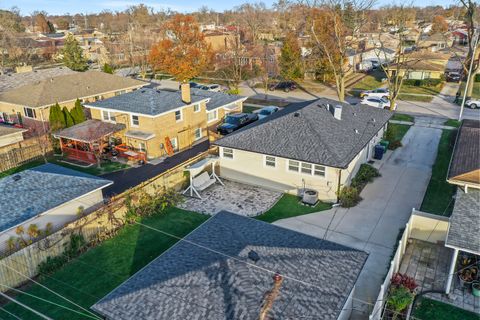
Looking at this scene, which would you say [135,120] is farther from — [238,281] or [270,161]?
[238,281]

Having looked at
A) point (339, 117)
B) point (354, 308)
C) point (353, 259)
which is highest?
point (339, 117)

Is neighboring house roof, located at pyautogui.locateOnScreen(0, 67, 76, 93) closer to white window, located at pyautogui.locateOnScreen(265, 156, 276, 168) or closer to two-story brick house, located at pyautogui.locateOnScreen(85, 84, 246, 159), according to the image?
two-story brick house, located at pyautogui.locateOnScreen(85, 84, 246, 159)

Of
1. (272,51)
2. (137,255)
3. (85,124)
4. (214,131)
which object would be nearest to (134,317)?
(137,255)

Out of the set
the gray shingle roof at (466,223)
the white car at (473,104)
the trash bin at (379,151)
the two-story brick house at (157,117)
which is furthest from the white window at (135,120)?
the white car at (473,104)

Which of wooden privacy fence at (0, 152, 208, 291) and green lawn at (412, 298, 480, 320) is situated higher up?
wooden privacy fence at (0, 152, 208, 291)

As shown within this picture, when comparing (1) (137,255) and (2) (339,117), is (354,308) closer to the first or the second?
(1) (137,255)

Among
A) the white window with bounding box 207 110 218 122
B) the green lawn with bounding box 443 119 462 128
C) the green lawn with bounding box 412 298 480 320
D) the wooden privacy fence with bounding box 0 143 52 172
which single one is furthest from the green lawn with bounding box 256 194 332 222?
the green lawn with bounding box 443 119 462 128

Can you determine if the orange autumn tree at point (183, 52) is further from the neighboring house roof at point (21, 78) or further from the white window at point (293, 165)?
the white window at point (293, 165)
